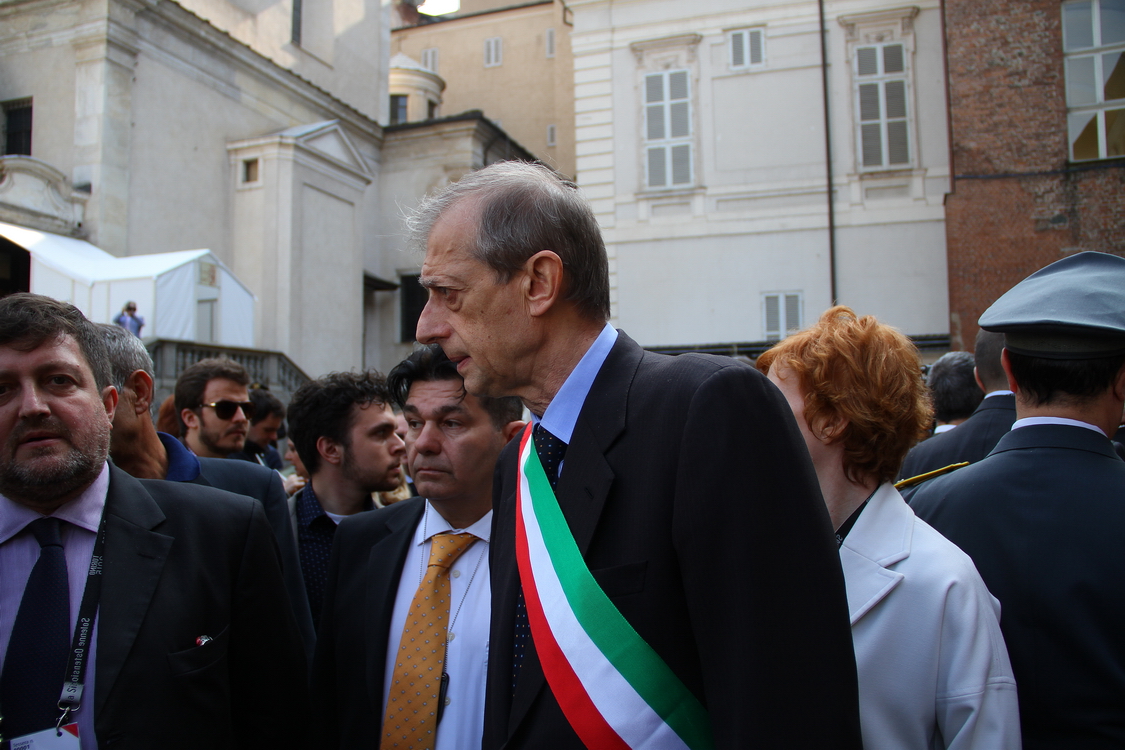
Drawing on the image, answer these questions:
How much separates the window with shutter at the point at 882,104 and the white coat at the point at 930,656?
16135 millimetres

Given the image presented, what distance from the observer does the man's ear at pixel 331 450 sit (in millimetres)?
4176

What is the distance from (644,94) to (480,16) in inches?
736

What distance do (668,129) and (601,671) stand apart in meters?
16.9

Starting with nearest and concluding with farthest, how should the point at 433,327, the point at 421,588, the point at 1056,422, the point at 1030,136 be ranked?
1. the point at 433,327
2. the point at 1056,422
3. the point at 421,588
4. the point at 1030,136

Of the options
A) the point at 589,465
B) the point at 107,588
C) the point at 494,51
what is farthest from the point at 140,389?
the point at 494,51

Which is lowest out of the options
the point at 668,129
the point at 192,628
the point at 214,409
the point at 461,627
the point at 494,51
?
the point at 461,627

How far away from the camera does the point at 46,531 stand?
7.33ft

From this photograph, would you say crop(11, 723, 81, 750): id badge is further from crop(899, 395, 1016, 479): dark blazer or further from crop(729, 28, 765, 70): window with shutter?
crop(729, 28, 765, 70): window with shutter

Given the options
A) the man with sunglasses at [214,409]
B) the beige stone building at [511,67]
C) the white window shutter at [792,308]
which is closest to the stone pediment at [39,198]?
the white window shutter at [792,308]

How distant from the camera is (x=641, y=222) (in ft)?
57.2

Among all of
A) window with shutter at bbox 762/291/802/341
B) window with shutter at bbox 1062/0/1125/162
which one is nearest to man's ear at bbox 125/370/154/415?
window with shutter at bbox 762/291/802/341

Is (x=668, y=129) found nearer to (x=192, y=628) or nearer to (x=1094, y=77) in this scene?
(x=1094, y=77)

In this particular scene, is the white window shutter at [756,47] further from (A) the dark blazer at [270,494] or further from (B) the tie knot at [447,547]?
(B) the tie knot at [447,547]

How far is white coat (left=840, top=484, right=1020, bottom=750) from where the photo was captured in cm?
182
